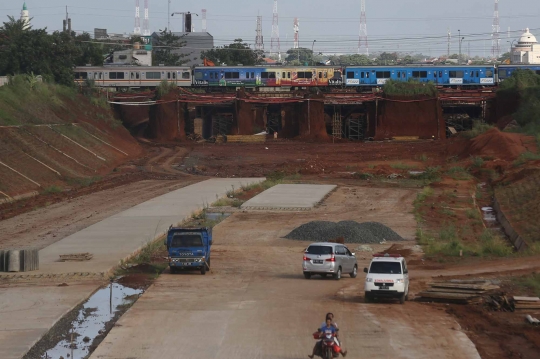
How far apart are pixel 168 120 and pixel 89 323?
2938 inches

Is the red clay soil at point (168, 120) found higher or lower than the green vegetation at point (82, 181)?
higher

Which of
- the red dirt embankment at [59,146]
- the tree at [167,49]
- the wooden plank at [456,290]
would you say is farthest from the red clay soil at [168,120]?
the tree at [167,49]

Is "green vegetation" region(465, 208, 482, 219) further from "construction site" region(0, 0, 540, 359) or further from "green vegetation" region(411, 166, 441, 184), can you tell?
"green vegetation" region(411, 166, 441, 184)

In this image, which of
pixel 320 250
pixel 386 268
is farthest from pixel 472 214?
pixel 386 268

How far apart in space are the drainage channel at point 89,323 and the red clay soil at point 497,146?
47578 mm

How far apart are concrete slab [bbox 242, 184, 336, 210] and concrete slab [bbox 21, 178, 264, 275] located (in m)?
2.90

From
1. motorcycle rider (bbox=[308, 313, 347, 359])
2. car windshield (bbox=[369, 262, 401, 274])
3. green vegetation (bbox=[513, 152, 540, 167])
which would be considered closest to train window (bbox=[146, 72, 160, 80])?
green vegetation (bbox=[513, 152, 540, 167])

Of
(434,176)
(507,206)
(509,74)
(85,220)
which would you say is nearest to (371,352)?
(85,220)

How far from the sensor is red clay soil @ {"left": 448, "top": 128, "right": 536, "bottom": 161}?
72.6m

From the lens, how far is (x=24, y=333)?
2327 centimetres

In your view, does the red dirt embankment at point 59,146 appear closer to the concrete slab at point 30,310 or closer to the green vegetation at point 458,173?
the concrete slab at point 30,310

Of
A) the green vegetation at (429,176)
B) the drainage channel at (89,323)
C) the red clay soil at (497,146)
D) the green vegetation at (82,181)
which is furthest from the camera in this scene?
the red clay soil at (497,146)

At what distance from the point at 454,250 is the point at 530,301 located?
11.8m

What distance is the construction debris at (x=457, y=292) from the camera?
27.3 m
